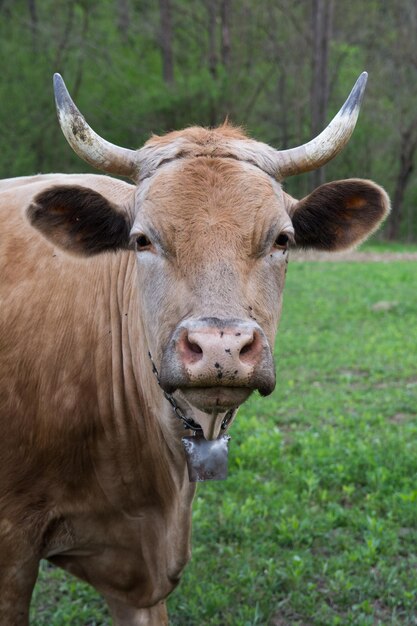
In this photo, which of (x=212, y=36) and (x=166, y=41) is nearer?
(x=166, y=41)

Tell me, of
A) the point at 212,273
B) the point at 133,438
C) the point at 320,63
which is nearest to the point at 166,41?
the point at 320,63

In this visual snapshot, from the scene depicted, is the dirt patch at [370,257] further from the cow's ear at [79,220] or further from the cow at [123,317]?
the cow's ear at [79,220]

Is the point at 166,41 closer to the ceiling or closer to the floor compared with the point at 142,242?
closer to the ceiling

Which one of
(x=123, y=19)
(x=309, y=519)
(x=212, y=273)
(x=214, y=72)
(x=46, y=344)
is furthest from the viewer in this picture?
(x=123, y=19)

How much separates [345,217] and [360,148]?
1279 inches

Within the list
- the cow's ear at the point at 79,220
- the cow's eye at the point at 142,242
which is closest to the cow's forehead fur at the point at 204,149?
the cow's ear at the point at 79,220

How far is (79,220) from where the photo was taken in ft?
11.0

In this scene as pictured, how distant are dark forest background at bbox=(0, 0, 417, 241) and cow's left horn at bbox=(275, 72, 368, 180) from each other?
23.3 metres

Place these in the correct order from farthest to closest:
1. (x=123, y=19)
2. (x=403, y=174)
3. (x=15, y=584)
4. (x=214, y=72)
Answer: (x=403, y=174), (x=123, y=19), (x=214, y=72), (x=15, y=584)

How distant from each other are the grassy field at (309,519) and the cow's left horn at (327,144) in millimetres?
2476

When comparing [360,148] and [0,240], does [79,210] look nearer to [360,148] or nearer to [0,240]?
[0,240]

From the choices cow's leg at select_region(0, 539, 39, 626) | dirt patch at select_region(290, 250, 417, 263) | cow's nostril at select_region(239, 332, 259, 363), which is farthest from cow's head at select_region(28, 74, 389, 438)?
dirt patch at select_region(290, 250, 417, 263)

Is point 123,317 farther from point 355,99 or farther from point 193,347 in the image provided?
point 355,99

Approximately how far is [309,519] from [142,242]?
9.56 feet
